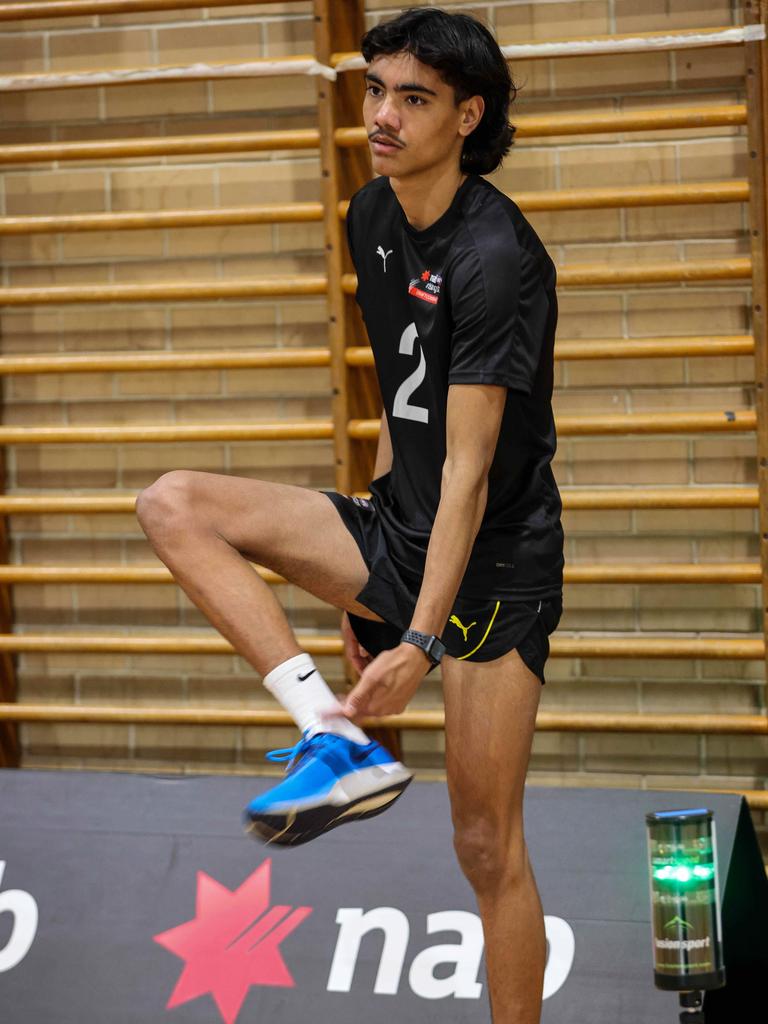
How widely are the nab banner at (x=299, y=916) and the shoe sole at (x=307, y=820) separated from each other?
0.79 meters

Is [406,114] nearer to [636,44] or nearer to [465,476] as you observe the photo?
[465,476]

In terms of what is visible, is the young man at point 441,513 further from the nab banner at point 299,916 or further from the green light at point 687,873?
the nab banner at point 299,916

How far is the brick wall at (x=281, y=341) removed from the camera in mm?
3252

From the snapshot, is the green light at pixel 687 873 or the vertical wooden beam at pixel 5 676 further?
the vertical wooden beam at pixel 5 676

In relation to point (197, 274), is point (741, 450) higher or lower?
lower

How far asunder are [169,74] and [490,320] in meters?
1.74

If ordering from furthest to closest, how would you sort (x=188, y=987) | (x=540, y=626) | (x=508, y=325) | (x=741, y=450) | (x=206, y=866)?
(x=741, y=450) → (x=206, y=866) → (x=188, y=987) → (x=540, y=626) → (x=508, y=325)

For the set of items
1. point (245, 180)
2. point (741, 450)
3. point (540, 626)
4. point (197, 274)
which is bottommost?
point (540, 626)

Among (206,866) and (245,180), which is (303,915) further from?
(245,180)

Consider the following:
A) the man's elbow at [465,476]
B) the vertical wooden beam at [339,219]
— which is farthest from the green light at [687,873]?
the vertical wooden beam at [339,219]

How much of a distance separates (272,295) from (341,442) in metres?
0.44

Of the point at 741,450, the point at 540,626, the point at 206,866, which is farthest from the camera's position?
the point at 741,450

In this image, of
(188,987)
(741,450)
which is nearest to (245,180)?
(741,450)

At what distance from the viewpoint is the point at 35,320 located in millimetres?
3645
